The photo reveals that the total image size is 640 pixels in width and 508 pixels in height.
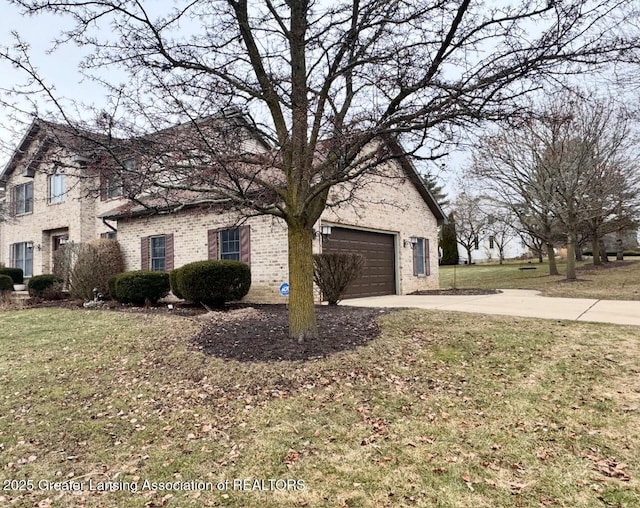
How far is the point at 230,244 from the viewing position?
39.4ft

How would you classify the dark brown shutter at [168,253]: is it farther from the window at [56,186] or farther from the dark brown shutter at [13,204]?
the dark brown shutter at [13,204]

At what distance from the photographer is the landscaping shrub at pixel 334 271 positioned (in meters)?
9.23

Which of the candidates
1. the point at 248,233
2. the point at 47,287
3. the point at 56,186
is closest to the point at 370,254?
the point at 248,233

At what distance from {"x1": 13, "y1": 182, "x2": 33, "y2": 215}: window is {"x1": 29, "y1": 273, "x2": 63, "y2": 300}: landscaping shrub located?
7.07 meters

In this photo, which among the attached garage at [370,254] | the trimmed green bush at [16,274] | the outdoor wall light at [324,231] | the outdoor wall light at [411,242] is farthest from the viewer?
the trimmed green bush at [16,274]

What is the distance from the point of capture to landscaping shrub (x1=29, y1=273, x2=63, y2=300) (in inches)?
538

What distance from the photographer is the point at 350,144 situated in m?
4.71

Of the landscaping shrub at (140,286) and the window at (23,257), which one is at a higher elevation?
the window at (23,257)

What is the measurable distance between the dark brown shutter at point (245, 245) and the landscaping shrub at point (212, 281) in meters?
0.92

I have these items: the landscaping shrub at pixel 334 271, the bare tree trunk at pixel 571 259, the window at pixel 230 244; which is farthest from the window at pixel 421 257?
the window at pixel 230 244

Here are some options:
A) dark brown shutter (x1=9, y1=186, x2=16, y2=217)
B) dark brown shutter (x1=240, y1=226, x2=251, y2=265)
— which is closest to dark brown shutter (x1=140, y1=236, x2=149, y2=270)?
dark brown shutter (x1=240, y1=226, x2=251, y2=265)

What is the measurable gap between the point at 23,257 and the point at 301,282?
1925 centimetres

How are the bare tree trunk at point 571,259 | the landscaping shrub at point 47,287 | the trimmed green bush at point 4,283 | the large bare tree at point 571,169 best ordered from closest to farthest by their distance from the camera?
the landscaping shrub at point 47,287 → the trimmed green bush at point 4,283 → the large bare tree at point 571,169 → the bare tree trunk at point 571,259

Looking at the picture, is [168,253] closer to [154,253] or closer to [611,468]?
[154,253]
